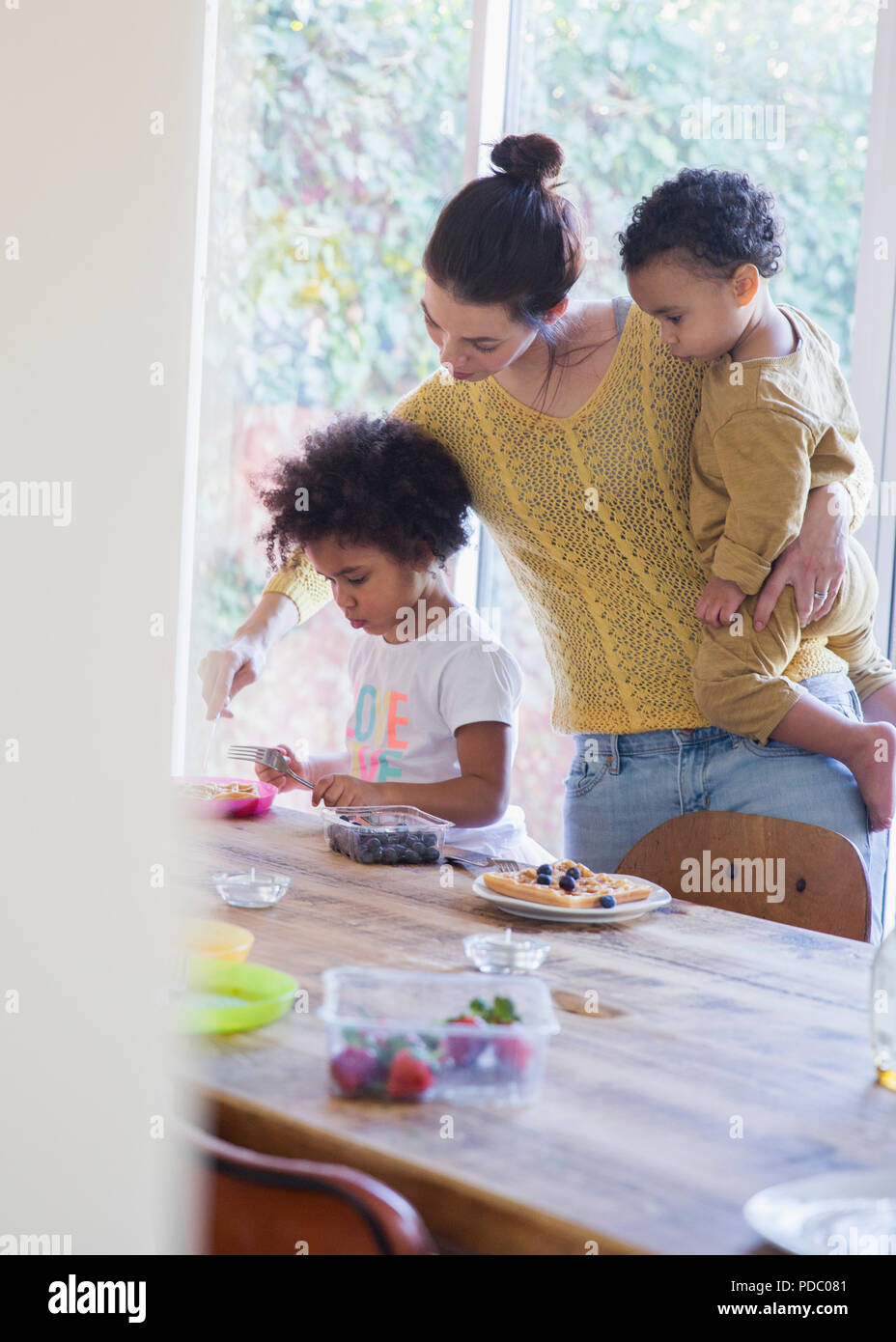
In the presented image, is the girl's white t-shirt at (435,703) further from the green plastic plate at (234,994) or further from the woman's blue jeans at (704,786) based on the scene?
the green plastic plate at (234,994)

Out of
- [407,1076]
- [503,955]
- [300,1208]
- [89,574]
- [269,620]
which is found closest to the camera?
[89,574]

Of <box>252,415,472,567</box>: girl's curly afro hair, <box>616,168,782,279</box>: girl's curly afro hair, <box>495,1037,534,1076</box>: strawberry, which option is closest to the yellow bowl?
<box>495,1037,534,1076</box>: strawberry

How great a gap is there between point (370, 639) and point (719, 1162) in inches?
59.2

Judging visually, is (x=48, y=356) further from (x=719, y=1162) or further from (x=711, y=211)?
(x=711, y=211)

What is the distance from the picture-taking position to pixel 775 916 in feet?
5.44

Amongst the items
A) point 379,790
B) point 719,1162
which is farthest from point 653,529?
point 719,1162

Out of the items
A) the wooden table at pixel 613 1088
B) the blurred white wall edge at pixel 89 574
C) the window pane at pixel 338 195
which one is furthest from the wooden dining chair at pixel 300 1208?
the window pane at pixel 338 195

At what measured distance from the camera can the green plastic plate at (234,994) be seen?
3.23 feet

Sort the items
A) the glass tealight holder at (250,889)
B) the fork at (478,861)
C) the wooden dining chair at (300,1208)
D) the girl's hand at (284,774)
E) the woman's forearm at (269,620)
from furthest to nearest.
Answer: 1. the woman's forearm at (269,620)
2. the girl's hand at (284,774)
3. the fork at (478,861)
4. the glass tealight holder at (250,889)
5. the wooden dining chair at (300,1208)

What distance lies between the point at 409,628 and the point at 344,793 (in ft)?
→ 1.39

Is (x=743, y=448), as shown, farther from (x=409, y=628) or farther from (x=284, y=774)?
Answer: (x=284, y=774)

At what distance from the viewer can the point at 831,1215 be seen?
0.73 m

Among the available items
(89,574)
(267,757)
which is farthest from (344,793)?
(89,574)

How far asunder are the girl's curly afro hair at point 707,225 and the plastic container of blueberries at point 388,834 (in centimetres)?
83
